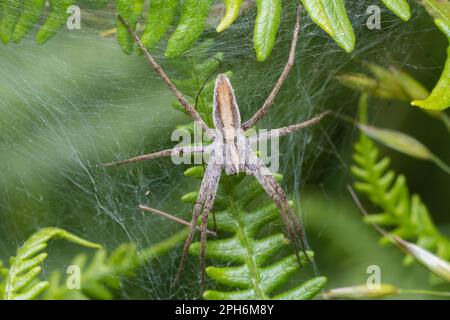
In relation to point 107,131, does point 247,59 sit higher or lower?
higher

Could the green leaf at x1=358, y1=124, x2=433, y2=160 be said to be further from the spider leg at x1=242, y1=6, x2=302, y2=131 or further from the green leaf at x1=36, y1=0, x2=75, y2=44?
the green leaf at x1=36, y1=0, x2=75, y2=44

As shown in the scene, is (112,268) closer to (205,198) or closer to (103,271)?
(103,271)

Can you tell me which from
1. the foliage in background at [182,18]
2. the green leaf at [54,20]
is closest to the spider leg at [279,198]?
the foliage in background at [182,18]

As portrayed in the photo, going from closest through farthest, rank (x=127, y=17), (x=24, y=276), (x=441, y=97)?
(x=441, y=97), (x=24, y=276), (x=127, y=17)

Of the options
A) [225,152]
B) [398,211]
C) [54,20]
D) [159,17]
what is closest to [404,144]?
[398,211]

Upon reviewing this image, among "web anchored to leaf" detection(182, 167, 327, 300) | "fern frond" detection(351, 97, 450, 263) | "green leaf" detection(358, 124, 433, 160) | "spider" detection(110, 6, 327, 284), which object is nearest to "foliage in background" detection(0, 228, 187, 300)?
"spider" detection(110, 6, 327, 284)

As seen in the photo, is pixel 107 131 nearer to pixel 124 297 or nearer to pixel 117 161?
pixel 117 161
